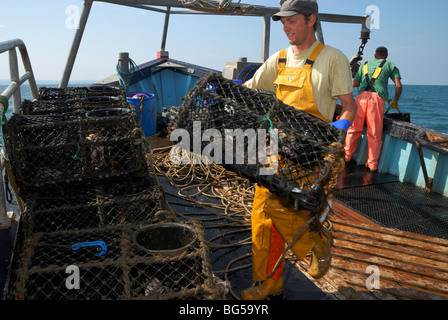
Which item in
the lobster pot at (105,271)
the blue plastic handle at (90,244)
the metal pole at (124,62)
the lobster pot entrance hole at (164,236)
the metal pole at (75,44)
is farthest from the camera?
the metal pole at (124,62)

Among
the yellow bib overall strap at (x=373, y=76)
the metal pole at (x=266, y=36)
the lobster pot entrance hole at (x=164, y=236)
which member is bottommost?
the lobster pot entrance hole at (x=164, y=236)

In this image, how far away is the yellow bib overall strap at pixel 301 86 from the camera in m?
2.48

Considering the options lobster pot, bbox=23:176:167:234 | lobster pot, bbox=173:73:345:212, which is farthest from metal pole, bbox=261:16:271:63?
lobster pot, bbox=23:176:167:234

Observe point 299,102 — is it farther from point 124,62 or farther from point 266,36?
point 266,36

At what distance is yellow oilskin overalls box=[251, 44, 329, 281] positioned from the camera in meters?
2.25

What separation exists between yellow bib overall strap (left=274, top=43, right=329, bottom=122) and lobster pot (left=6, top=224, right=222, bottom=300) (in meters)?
1.32

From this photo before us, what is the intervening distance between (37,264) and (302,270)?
1.97 meters

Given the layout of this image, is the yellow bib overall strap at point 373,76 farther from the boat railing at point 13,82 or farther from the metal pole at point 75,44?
the metal pole at point 75,44

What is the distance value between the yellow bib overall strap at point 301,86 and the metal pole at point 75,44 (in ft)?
17.0

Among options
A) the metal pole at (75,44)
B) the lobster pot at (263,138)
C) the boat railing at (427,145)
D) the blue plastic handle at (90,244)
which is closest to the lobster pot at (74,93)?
the lobster pot at (263,138)

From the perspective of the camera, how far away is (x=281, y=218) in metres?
2.26

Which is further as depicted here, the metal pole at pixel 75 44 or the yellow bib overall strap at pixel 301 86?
the metal pole at pixel 75 44

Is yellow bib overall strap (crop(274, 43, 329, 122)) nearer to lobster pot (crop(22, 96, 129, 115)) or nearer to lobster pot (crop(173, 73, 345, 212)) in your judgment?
lobster pot (crop(173, 73, 345, 212))
